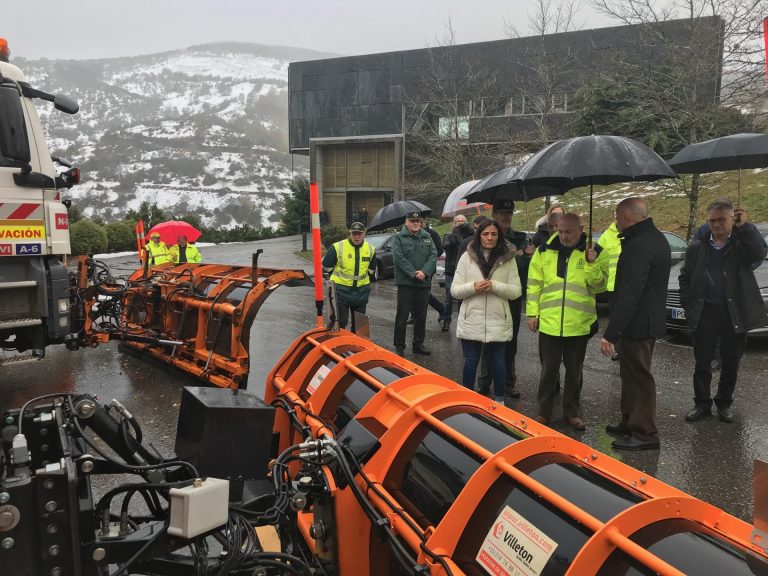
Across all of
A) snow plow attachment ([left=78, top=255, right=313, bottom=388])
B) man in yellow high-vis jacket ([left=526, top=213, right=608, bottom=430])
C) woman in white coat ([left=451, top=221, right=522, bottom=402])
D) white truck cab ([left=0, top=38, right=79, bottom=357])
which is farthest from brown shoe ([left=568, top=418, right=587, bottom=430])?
white truck cab ([left=0, top=38, right=79, bottom=357])

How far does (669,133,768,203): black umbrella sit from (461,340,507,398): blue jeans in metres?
2.81

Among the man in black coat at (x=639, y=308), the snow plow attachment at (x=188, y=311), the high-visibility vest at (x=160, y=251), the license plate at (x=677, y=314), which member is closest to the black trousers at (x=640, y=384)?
the man in black coat at (x=639, y=308)

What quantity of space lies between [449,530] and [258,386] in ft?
15.5

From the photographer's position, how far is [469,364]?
5441mm

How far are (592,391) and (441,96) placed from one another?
21.0m

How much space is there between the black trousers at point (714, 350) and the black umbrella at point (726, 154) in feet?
5.56

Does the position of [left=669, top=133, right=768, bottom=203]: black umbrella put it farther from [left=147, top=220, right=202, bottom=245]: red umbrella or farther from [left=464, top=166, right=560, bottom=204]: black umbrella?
[left=147, top=220, right=202, bottom=245]: red umbrella

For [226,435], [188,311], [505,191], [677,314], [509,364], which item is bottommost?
[509,364]

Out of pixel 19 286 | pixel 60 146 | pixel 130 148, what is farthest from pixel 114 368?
pixel 60 146

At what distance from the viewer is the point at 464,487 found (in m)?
2.10

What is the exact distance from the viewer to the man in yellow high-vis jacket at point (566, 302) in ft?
15.9

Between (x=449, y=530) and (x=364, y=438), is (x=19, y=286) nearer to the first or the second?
(x=364, y=438)

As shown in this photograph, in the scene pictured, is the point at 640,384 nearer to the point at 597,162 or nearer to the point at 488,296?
the point at 488,296

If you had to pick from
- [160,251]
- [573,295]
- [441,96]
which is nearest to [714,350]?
[573,295]
